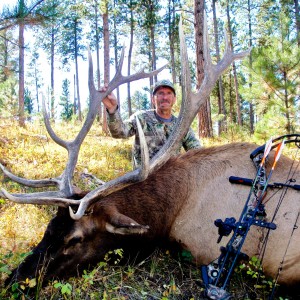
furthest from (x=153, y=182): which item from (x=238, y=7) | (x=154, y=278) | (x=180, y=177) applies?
(x=238, y=7)

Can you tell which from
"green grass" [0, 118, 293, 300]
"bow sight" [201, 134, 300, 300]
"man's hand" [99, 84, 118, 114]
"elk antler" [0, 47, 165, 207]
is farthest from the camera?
"man's hand" [99, 84, 118, 114]

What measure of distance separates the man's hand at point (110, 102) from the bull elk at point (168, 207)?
40 centimetres

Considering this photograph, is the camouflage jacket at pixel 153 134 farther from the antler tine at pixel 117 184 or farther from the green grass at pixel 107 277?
the antler tine at pixel 117 184

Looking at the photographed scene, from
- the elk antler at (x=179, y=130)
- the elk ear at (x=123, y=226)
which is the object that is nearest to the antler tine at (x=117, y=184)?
the elk antler at (x=179, y=130)

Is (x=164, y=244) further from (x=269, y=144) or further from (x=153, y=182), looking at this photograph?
(x=269, y=144)

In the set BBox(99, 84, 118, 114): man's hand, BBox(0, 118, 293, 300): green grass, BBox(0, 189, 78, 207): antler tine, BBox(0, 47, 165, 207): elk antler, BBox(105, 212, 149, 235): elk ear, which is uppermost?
BBox(99, 84, 118, 114): man's hand

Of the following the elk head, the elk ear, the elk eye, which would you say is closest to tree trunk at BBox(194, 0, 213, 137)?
the elk head

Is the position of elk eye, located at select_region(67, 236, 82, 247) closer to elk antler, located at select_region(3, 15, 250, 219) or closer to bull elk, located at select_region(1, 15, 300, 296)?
bull elk, located at select_region(1, 15, 300, 296)

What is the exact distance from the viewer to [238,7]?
84.1 ft

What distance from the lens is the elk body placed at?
114 inches

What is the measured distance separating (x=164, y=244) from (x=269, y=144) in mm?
1453

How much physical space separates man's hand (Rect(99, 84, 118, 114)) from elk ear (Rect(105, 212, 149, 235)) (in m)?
1.67

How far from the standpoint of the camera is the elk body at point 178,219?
9.52 ft

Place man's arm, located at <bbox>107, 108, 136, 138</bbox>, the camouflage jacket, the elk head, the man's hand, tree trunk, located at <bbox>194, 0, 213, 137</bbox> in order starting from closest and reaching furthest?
the elk head → the man's hand → man's arm, located at <bbox>107, 108, 136, 138</bbox> → the camouflage jacket → tree trunk, located at <bbox>194, 0, 213, 137</bbox>
